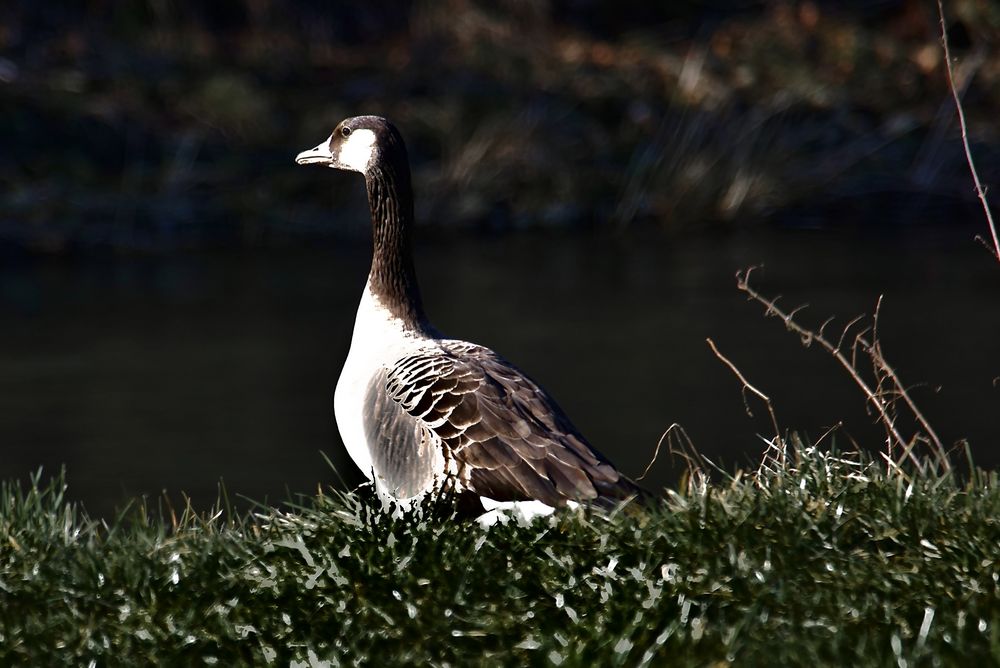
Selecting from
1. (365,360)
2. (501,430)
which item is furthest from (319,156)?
(501,430)

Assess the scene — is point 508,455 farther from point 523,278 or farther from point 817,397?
point 523,278

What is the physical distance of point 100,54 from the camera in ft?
67.5

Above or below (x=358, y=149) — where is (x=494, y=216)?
below

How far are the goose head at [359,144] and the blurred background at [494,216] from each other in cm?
170

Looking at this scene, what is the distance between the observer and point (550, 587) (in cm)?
452

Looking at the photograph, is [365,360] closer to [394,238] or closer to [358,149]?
[394,238]

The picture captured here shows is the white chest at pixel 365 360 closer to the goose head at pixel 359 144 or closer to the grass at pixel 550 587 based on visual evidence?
the goose head at pixel 359 144

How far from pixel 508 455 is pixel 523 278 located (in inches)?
411

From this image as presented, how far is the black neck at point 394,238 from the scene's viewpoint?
652 cm

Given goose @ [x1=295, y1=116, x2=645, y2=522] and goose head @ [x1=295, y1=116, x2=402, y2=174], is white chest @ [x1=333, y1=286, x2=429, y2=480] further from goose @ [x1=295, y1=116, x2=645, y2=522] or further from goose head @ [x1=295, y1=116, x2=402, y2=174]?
goose head @ [x1=295, y1=116, x2=402, y2=174]

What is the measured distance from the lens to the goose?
17.3 ft

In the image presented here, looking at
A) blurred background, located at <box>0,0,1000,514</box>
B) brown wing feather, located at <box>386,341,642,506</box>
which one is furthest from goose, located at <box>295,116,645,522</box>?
blurred background, located at <box>0,0,1000,514</box>

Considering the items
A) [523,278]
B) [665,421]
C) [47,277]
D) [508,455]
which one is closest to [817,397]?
[665,421]

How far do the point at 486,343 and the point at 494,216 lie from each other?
5.89 meters
